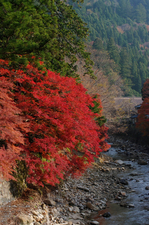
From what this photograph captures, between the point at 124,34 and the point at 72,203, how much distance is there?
10709 cm

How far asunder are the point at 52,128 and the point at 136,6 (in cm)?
17163

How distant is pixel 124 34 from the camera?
336 feet

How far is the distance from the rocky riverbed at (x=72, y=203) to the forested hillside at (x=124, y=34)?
124 ft

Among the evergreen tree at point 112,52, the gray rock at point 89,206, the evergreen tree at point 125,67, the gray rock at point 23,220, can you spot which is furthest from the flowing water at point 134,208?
the evergreen tree at point 112,52

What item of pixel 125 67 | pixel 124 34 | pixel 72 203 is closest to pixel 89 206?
pixel 72 203

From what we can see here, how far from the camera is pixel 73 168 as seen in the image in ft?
32.7

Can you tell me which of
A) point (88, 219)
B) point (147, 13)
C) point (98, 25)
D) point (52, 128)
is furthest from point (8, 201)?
point (147, 13)

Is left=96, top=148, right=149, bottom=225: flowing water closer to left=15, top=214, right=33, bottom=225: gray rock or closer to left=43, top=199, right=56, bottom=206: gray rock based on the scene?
left=43, top=199, right=56, bottom=206: gray rock

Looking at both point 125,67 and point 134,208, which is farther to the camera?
point 125,67

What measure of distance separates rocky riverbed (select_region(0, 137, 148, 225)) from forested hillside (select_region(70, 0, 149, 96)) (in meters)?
37.8

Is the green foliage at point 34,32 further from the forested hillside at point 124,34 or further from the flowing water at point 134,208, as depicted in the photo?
the forested hillside at point 124,34

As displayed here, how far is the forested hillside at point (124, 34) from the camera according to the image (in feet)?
194

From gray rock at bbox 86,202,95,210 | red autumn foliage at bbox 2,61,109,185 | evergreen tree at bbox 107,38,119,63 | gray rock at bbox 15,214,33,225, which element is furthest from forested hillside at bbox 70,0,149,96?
gray rock at bbox 15,214,33,225

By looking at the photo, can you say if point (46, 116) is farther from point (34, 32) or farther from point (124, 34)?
point (124, 34)
